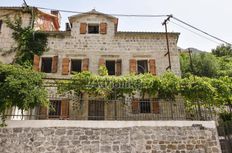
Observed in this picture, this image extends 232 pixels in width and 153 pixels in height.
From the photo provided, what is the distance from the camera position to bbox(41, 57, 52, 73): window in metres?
17.2

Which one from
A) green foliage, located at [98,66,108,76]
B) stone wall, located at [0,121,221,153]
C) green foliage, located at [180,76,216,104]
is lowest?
stone wall, located at [0,121,221,153]

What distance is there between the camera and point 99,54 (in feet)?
58.0

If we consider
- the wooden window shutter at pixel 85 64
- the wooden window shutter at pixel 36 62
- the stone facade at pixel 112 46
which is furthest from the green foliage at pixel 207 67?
the wooden window shutter at pixel 36 62

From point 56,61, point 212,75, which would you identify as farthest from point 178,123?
point 212,75

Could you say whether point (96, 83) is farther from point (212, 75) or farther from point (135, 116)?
point (212, 75)

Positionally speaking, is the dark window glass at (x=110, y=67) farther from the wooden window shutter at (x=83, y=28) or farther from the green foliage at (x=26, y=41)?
the green foliage at (x=26, y=41)

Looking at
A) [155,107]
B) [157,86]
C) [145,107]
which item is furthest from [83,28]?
[155,107]

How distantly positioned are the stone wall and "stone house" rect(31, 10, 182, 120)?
5035 mm

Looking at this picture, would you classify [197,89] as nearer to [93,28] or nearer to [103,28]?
[103,28]

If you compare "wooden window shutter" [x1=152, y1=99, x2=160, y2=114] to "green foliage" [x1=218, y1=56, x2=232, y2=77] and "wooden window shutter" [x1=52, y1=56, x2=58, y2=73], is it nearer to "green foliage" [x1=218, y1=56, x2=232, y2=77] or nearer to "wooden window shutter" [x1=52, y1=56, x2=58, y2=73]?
"wooden window shutter" [x1=52, y1=56, x2=58, y2=73]

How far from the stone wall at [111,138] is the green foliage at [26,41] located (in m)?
7.89

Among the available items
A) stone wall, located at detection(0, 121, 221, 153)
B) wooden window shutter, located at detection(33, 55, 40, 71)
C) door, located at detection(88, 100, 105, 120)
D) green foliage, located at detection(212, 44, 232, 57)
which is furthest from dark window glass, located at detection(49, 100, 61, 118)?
green foliage, located at detection(212, 44, 232, 57)

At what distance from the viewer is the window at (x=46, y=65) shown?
1719 centimetres

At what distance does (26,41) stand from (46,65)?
2192mm
